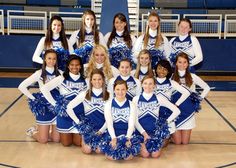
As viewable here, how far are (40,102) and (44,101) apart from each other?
1.3 inches

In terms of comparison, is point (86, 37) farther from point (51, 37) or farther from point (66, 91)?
point (66, 91)

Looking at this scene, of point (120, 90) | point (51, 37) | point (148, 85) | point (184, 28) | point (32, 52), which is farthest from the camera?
point (32, 52)

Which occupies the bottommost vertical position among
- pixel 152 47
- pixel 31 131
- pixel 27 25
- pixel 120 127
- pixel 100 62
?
pixel 31 131

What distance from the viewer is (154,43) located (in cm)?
441

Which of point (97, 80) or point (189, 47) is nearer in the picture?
point (97, 80)

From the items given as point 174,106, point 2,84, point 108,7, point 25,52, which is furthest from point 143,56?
point 25,52

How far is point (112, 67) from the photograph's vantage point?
13.9 feet

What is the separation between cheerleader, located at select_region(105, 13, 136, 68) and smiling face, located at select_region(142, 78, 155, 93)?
2.03 feet

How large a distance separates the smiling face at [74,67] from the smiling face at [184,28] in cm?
100

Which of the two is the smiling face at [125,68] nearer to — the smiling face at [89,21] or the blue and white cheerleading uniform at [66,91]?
the blue and white cheerleading uniform at [66,91]

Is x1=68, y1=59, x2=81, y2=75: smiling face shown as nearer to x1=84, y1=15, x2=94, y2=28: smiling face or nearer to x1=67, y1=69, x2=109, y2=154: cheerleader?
x1=67, y1=69, x2=109, y2=154: cheerleader

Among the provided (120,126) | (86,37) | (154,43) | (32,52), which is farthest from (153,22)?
(32,52)

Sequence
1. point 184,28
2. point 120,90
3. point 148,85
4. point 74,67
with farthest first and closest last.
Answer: point 184,28 < point 74,67 < point 148,85 < point 120,90

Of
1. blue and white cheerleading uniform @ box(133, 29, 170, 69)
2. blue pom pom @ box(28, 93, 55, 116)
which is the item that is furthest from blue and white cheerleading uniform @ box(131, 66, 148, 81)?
blue pom pom @ box(28, 93, 55, 116)
